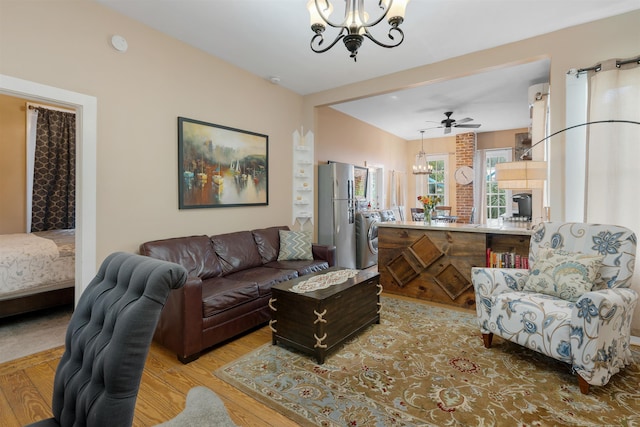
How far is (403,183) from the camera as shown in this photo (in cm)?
878

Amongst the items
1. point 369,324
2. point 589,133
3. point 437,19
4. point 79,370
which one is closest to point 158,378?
point 79,370

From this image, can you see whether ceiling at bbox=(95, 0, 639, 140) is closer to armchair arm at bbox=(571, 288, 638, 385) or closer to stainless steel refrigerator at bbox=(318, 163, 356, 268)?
stainless steel refrigerator at bbox=(318, 163, 356, 268)

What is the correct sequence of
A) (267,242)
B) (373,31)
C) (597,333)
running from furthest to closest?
(267,242)
(373,31)
(597,333)

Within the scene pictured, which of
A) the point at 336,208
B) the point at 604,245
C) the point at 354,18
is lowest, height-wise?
the point at 604,245

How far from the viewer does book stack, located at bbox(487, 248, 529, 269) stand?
3418 millimetres

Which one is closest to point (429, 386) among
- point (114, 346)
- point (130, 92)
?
point (114, 346)

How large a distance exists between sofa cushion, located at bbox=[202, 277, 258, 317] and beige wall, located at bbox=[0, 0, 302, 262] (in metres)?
0.89

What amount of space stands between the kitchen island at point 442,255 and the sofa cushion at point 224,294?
1.98 meters

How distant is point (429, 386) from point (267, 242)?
2.60m

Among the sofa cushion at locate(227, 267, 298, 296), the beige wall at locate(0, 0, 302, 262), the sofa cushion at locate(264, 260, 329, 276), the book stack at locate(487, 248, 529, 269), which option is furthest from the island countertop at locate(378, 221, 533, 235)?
the beige wall at locate(0, 0, 302, 262)

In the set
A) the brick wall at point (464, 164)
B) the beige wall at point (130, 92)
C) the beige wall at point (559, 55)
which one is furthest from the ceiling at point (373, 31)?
the brick wall at point (464, 164)

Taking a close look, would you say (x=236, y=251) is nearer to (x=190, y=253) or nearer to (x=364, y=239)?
(x=190, y=253)

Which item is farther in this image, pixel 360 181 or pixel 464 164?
pixel 464 164

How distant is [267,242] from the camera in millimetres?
4156
